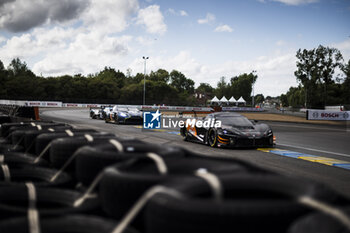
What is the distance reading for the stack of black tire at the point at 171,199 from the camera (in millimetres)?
1699

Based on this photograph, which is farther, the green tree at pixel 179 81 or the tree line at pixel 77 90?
the green tree at pixel 179 81

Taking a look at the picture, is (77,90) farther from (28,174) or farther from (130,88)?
(28,174)

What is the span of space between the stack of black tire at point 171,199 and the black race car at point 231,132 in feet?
25.6

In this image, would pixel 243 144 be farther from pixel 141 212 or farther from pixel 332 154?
pixel 141 212

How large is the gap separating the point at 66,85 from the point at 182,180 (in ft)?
315

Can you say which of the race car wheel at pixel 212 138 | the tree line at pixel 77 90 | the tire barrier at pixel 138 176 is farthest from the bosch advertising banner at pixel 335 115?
the tree line at pixel 77 90

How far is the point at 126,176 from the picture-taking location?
92.1 inches

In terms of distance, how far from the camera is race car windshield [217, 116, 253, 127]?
1166 cm

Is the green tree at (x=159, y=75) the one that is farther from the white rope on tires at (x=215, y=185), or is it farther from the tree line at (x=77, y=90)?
the white rope on tires at (x=215, y=185)

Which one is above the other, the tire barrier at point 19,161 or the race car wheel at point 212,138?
the tire barrier at point 19,161

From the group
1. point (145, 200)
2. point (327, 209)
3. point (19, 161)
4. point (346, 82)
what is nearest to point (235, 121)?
point (19, 161)

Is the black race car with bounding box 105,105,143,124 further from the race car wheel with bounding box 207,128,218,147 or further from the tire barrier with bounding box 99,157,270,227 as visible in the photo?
the tire barrier with bounding box 99,157,270,227

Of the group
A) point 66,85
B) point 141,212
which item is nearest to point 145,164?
point 141,212

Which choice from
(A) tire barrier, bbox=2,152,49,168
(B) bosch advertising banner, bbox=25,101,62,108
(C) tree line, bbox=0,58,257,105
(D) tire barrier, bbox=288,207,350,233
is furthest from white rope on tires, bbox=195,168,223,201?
(C) tree line, bbox=0,58,257,105
